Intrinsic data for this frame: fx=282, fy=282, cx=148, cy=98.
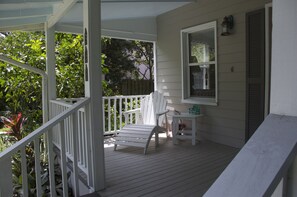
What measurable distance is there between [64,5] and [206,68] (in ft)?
8.63

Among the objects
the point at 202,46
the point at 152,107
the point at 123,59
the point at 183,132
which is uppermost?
the point at 123,59

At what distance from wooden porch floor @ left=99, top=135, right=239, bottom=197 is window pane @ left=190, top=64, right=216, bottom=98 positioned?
0.93 metres

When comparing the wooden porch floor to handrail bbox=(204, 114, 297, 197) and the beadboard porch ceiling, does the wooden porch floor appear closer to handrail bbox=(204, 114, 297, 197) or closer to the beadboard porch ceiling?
handrail bbox=(204, 114, 297, 197)

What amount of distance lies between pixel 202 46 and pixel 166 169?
2588 millimetres

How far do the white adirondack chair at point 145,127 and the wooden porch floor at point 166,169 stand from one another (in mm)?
160

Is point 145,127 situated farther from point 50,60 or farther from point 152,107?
point 50,60

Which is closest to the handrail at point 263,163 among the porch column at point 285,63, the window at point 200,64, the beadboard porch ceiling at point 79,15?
the porch column at point 285,63

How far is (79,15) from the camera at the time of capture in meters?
5.04

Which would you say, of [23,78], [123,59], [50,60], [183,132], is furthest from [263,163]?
[123,59]

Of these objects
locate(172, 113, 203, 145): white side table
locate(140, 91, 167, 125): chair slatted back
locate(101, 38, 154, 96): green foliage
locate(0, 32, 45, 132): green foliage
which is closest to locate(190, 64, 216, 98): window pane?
locate(172, 113, 203, 145): white side table

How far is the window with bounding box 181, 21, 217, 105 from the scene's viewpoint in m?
4.89

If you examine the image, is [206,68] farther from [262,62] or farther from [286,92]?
[286,92]

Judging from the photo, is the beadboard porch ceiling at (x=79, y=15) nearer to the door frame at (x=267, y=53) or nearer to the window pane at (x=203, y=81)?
the window pane at (x=203, y=81)

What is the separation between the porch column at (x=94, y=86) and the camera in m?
2.88
